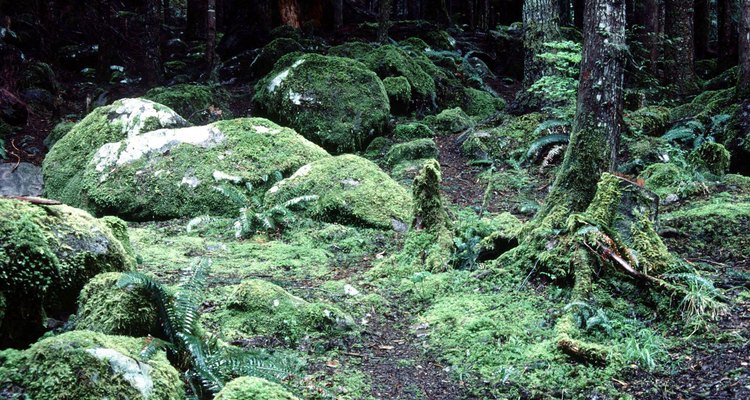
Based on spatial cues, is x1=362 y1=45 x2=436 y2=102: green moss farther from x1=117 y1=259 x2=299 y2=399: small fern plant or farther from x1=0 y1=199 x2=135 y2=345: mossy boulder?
x1=117 y1=259 x2=299 y2=399: small fern plant

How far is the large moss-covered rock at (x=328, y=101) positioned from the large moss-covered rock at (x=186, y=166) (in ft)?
6.55

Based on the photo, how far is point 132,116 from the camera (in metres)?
10.7

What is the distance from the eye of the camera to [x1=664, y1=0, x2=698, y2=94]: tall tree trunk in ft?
51.9

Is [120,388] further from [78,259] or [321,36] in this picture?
[321,36]

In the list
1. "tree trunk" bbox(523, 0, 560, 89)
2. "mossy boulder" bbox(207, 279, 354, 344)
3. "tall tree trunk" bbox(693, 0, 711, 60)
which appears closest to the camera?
"mossy boulder" bbox(207, 279, 354, 344)

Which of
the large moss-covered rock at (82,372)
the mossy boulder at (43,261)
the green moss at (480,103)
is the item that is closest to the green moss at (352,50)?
the green moss at (480,103)

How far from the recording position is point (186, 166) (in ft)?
31.9

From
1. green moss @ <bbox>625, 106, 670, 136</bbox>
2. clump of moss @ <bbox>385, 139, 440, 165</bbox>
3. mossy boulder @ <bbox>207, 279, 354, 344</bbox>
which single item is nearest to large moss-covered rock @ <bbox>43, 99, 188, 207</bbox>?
clump of moss @ <bbox>385, 139, 440, 165</bbox>

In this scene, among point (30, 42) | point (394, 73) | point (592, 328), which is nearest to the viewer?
point (592, 328)

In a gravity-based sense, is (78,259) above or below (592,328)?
above

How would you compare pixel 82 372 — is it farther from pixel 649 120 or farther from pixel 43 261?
pixel 649 120

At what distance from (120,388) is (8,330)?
1.14 meters

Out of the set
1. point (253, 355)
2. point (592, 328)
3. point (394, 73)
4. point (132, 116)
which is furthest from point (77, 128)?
point (592, 328)

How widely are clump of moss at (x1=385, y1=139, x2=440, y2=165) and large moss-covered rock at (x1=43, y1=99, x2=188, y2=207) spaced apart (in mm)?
4152
